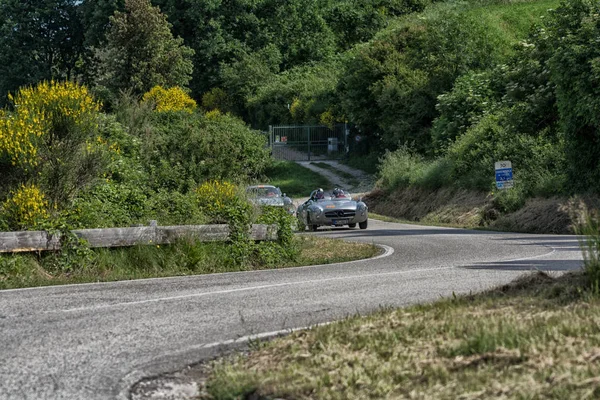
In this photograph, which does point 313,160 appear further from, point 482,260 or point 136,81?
point 482,260

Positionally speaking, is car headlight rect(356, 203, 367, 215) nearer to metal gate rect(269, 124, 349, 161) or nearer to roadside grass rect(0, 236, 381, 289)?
roadside grass rect(0, 236, 381, 289)

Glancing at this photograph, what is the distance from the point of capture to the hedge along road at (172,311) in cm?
729

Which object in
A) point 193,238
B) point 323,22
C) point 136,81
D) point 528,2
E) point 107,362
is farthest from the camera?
point 323,22

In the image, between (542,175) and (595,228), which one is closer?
(595,228)

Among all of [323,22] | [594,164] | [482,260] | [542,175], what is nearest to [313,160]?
[323,22]

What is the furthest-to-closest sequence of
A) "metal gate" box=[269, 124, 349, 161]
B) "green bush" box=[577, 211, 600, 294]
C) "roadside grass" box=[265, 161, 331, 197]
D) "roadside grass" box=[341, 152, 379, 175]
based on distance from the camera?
"metal gate" box=[269, 124, 349, 161]
"roadside grass" box=[341, 152, 379, 175]
"roadside grass" box=[265, 161, 331, 197]
"green bush" box=[577, 211, 600, 294]

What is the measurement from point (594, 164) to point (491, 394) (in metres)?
25.9

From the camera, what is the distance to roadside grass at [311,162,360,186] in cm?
5756

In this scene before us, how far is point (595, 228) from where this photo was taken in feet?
29.9

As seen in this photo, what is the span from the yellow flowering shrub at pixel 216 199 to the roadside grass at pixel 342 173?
1540 inches

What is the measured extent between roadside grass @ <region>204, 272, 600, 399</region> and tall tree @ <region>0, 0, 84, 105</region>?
70.3 m

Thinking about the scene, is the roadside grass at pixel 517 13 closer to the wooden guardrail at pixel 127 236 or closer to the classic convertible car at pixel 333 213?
the classic convertible car at pixel 333 213

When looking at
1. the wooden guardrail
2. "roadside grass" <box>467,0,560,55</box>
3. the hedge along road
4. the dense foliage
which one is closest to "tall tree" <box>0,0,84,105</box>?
the dense foliage

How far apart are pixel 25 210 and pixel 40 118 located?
242cm
